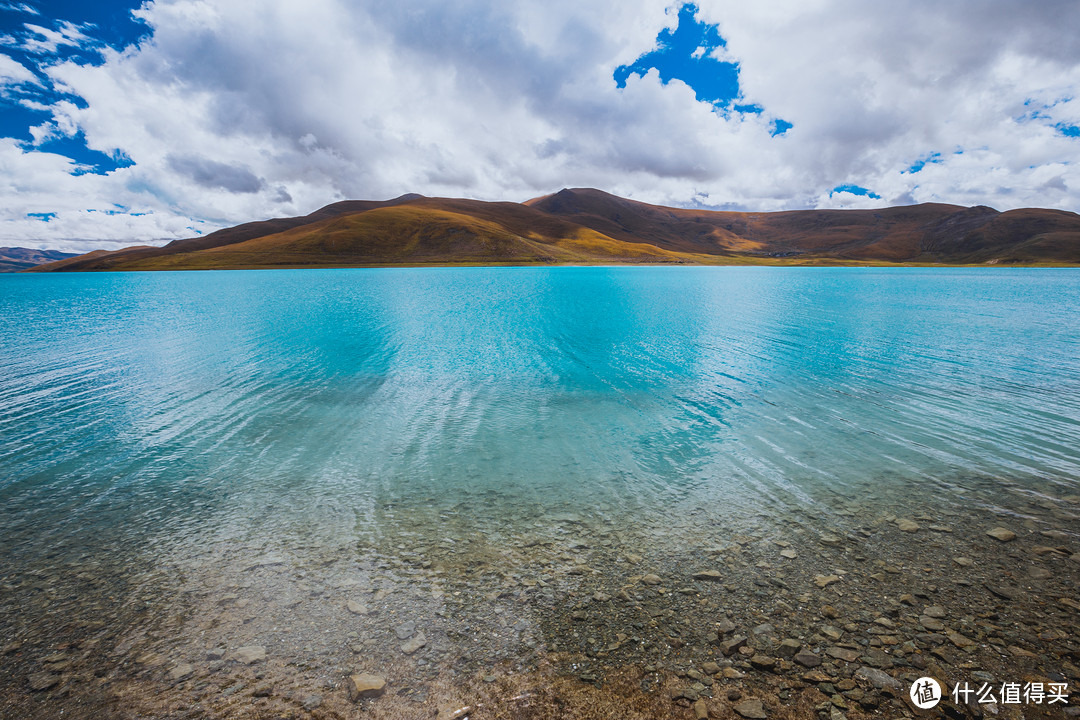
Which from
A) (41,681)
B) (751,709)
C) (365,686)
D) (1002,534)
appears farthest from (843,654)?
(41,681)

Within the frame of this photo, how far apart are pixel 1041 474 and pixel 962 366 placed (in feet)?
49.1

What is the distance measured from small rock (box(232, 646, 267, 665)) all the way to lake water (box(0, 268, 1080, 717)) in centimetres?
13

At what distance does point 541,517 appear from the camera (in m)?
10.2

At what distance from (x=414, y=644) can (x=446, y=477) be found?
554 centimetres

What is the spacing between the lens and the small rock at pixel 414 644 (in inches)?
256

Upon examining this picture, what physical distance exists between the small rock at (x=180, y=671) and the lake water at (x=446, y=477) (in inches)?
4.6

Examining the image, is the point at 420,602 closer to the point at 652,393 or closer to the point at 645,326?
the point at 652,393

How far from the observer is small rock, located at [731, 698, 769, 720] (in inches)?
208

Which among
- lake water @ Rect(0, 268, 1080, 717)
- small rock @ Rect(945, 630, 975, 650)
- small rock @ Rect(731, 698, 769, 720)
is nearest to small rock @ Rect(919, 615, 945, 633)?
small rock @ Rect(945, 630, 975, 650)

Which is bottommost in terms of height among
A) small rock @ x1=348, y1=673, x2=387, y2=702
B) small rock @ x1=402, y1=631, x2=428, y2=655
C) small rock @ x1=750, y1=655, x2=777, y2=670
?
small rock @ x1=402, y1=631, x2=428, y2=655

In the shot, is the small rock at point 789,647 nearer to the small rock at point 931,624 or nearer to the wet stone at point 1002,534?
the small rock at point 931,624

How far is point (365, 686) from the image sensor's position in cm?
589

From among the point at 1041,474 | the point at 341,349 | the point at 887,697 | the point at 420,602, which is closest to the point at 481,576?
the point at 420,602

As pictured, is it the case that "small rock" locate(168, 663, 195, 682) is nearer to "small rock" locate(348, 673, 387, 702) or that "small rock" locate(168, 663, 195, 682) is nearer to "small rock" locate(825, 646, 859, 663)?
"small rock" locate(348, 673, 387, 702)
